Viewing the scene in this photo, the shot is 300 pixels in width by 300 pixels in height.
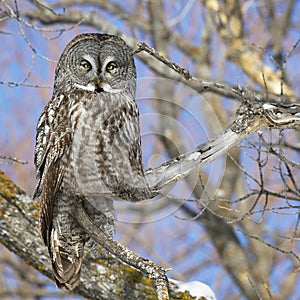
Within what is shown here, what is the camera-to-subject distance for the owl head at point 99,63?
344 cm

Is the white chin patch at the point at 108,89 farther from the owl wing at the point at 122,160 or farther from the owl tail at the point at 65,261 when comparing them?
the owl tail at the point at 65,261

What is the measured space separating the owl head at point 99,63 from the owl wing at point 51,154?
0.22 meters

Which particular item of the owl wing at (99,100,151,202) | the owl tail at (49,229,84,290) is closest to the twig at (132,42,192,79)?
the owl wing at (99,100,151,202)

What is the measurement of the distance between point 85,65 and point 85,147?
24.4 inches

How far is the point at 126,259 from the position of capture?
2660mm

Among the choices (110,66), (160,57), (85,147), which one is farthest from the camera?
(110,66)

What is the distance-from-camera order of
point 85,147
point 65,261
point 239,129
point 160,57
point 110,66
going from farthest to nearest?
point 110,66 → point 65,261 → point 85,147 → point 239,129 → point 160,57

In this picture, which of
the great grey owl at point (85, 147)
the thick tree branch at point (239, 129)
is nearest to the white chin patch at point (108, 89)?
the great grey owl at point (85, 147)

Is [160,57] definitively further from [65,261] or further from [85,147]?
[65,261]

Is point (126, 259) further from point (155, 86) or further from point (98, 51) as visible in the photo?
point (155, 86)

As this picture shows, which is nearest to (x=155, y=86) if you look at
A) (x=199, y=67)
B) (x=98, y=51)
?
(x=199, y=67)

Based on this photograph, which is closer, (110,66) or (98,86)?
(98,86)

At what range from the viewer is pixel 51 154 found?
3193 millimetres

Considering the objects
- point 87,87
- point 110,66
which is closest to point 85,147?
point 87,87
